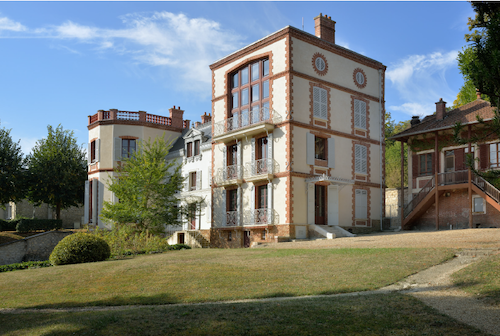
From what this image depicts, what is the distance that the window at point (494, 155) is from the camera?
24484mm

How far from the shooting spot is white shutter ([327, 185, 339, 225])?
84.9 feet

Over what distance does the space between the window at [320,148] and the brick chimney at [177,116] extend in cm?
1594

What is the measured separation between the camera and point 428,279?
11.7 metres

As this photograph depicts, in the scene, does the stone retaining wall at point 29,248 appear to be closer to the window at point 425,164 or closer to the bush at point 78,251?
the bush at point 78,251

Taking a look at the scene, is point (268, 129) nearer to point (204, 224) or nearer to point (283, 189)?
point (283, 189)

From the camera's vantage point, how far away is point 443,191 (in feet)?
85.2

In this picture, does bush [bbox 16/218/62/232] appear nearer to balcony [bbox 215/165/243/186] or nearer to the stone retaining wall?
the stone retaining wall

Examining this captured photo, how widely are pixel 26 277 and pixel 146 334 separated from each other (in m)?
10.7

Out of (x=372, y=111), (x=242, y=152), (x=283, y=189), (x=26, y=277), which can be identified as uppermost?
(x=372, y=111)

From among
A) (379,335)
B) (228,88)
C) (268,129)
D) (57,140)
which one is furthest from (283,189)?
(57,140)

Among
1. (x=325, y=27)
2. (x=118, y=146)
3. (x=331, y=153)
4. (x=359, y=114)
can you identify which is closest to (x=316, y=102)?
(x=331, y=153)

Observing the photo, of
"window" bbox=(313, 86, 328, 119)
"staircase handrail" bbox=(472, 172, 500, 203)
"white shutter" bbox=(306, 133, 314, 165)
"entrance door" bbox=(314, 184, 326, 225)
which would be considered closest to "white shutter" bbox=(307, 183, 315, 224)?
"entrance door" bbox=(314, 184, 326, 225)

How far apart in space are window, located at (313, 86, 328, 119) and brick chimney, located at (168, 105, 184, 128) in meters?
15.9

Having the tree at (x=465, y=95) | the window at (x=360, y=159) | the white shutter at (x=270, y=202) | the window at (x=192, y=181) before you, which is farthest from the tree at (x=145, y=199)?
the tree at (x=465, y=95)
